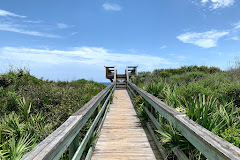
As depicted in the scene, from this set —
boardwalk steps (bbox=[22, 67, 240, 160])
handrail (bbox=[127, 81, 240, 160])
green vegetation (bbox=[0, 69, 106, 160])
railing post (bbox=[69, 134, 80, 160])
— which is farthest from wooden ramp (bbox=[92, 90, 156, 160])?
handrail (bbox=[127, 81, 240, 160])

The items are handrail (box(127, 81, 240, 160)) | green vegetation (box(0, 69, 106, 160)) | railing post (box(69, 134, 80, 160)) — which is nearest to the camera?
handrail (box(127, 81, 240, 160))

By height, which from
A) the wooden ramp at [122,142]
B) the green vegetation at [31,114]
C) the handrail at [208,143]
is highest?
the handrail at [208,143]

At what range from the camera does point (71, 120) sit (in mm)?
2006

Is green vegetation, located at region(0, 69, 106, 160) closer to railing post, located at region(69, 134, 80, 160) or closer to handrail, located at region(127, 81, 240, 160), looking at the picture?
railing post, located at region(69, 134, 80, 160)

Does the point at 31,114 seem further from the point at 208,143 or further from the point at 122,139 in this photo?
the point at 208,143

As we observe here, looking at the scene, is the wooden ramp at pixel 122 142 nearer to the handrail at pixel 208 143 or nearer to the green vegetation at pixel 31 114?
the green vegetation at pixel 31 114

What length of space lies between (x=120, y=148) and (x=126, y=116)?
2.52 m

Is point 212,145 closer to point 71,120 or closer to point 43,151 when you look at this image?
point 43,151

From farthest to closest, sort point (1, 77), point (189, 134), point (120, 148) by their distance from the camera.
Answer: point (1, 77)
point (120, 148)
point (189, 134)

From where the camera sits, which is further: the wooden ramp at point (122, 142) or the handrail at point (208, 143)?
the wooden ramp at point (122, 142)

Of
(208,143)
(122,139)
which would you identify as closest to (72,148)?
(208,143)

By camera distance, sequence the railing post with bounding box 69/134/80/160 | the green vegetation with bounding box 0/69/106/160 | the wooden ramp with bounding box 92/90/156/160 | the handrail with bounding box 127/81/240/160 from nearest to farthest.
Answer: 1. the handrail with bounding box 127/81/240/160
2. the railing post with bounding box 69/134/80/160
3. the wooden ramp with bounding box 92/90/156/160
4. the green vegetation with bounding box 0/69/106/160

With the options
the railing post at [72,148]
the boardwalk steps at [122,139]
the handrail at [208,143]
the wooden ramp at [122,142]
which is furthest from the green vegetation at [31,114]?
the handrail at [208,143]

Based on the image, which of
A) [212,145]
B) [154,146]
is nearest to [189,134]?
[212,145]
